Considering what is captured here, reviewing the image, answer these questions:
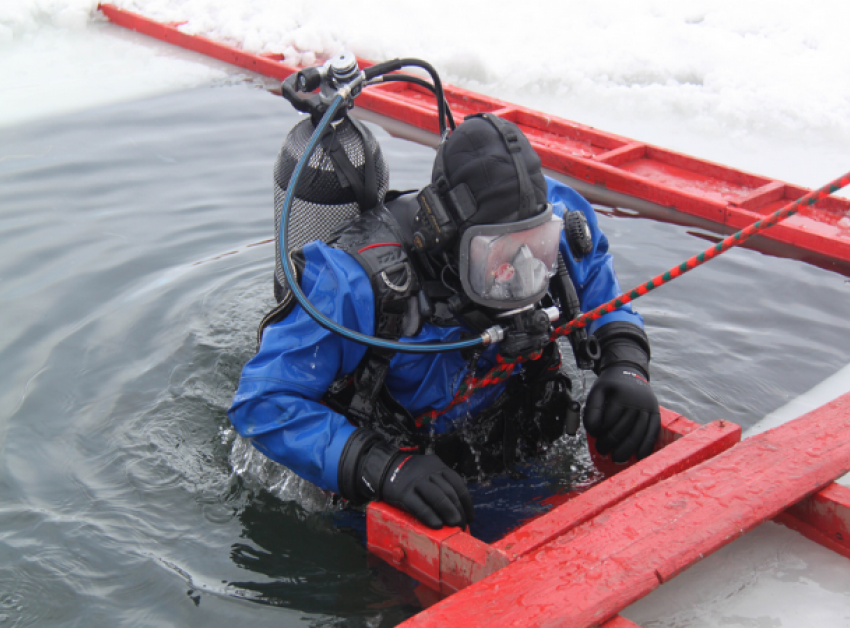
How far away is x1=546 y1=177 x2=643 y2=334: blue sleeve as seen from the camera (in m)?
2.81

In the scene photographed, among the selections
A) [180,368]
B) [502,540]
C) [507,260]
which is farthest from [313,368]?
[180,368]

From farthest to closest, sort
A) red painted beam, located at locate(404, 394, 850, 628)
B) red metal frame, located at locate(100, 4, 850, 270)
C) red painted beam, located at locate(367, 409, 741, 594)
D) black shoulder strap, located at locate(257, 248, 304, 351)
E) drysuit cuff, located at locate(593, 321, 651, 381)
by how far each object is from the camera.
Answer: red metal frame, located at locate(100, 4, 850, 270) → drysuit cuff, located at locate(593, 321, 651, 381) → black shoulder strap, located at locate(257, 248, 304, 351) → red painted beam, located at locate(367, 409, 741, 594) → red painted beam, located at locate(404, 394, 850, 628)

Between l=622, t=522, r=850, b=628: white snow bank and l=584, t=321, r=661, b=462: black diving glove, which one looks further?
l=584, t=321, r=661, b=462: black diving glove

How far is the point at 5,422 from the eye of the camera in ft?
10.4

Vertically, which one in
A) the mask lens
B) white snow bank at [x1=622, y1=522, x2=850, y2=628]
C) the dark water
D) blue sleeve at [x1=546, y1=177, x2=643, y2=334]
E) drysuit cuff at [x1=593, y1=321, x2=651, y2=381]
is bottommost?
the dark water

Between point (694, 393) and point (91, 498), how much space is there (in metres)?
2.44

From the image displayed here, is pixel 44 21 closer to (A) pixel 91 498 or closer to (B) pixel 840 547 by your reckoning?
(A) pixel 91 498

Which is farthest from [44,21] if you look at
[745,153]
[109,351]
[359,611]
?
[359,611]

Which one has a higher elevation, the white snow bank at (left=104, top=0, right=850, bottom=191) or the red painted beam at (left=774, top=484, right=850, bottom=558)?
the white snow bank at (left=104, top=0, right=850, bottom=191)

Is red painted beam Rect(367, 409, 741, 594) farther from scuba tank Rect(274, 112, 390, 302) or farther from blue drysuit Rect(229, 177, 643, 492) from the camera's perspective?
scuba tank Rect(274, 112, 390, 302)

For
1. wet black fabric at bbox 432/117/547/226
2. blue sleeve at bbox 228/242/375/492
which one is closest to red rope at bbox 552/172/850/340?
wet black fabric at bbox 432/117/547/226

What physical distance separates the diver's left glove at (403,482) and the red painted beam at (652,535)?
0.36 metres

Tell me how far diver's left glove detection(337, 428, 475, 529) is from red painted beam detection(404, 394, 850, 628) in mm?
361

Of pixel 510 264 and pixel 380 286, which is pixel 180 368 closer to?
pixel 380 286
